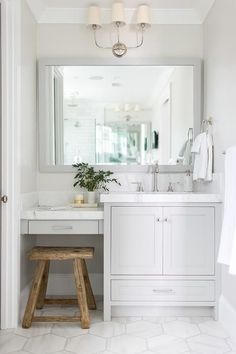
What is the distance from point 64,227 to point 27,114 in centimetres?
88

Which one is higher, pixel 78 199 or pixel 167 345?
pixel 78 199

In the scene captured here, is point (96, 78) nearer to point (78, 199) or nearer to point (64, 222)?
point (78, 199)

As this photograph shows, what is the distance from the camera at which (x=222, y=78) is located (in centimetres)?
258

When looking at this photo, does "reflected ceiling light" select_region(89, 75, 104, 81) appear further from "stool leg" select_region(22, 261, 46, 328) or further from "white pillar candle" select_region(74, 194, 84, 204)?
"stool leg" select_region(22, 261, 46, 328)

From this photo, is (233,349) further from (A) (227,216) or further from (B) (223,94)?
(B) (223,94)

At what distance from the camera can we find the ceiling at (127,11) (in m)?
2.99

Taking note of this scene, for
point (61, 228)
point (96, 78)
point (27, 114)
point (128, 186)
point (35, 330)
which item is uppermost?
point (96, 78)

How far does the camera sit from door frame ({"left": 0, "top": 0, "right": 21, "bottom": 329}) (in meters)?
2.45

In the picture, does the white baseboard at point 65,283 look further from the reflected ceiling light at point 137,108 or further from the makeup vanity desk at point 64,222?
the reflected ceiling light at point 137,108

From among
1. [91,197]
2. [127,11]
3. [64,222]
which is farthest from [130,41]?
[64,222]

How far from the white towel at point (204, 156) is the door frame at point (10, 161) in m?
1.30

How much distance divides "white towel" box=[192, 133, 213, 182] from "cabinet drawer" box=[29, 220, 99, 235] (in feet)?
2.81

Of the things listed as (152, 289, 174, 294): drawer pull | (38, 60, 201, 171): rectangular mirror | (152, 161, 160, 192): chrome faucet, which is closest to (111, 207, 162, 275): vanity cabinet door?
(152, 289, 174, 294): drawer pull

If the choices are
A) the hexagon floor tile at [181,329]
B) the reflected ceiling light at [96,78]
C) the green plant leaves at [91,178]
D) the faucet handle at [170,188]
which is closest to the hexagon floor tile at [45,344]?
the hexagon floor tile at [181,329]
